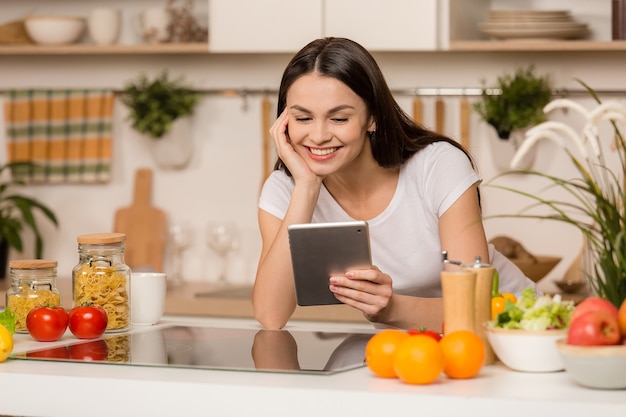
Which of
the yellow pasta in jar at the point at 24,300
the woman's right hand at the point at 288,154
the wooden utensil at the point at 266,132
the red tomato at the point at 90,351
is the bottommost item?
the red tomato at the point at 90,351

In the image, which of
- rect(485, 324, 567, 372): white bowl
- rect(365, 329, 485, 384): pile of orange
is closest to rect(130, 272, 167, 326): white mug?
rect(365, 329, 485, 384): pile of orange

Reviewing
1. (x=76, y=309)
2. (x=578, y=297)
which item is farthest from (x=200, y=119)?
(x=76, y=309)

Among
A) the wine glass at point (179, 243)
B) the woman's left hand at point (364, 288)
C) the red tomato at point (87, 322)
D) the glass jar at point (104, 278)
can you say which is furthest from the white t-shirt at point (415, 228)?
the wine glass at point (179, 243)

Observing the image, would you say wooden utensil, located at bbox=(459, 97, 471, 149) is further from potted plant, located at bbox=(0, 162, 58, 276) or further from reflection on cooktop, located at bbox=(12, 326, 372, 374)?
reflection on cooktop, located at bbox=(12, 326, 372, 374)

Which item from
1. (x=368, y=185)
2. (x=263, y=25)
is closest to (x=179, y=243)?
(x=263, y=25)

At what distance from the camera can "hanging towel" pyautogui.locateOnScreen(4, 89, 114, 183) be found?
13.7 ft

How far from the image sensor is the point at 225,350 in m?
1.83

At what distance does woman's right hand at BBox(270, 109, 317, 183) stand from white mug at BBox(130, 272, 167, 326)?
40cm

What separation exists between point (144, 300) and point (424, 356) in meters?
0.85

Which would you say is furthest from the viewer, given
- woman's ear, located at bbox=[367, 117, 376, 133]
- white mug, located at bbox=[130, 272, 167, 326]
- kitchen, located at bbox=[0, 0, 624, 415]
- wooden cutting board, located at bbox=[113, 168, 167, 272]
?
wooden cutting board, located at bbox=[113, 168, 167, 272]

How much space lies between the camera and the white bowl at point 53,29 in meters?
4.02

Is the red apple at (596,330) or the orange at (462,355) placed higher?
the red apple at (596,330)

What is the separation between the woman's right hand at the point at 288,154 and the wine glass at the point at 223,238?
1.59 meters

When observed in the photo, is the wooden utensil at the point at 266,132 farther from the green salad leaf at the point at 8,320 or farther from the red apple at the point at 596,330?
the red apple at the point at 596,330
